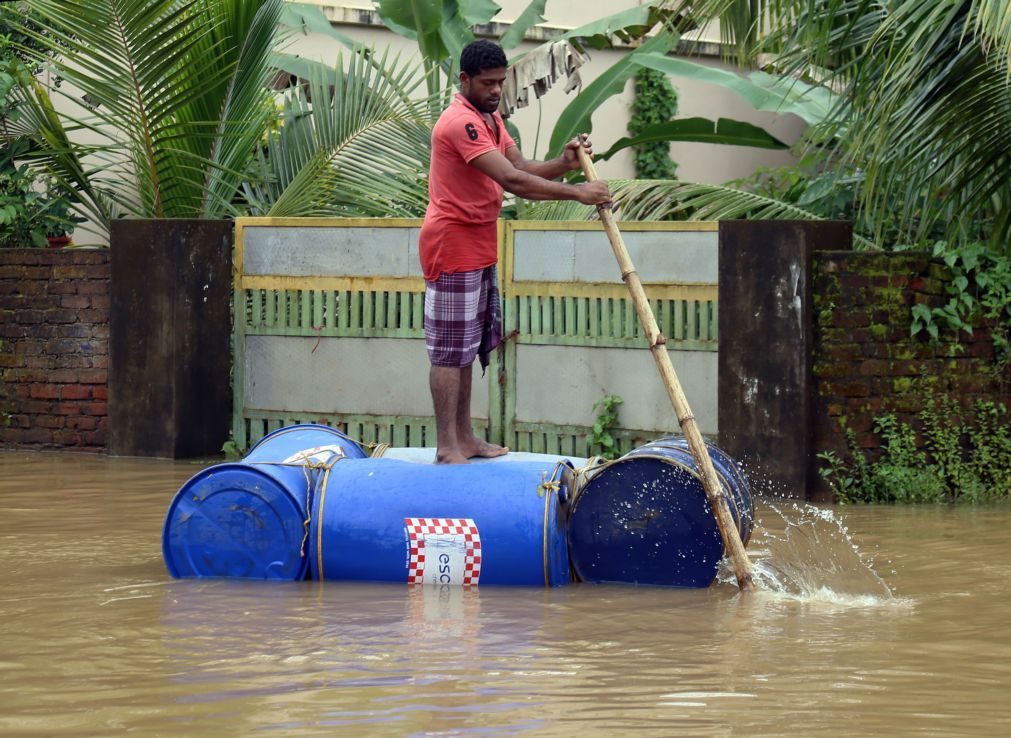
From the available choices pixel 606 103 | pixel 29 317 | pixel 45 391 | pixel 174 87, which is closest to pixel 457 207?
pixel 174 87

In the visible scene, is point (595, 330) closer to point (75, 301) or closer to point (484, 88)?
point (484, 88)

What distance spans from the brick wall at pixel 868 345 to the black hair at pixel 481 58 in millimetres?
2994

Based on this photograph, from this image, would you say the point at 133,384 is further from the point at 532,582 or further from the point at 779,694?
the point at 779,694

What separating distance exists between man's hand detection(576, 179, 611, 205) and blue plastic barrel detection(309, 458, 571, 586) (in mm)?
1119

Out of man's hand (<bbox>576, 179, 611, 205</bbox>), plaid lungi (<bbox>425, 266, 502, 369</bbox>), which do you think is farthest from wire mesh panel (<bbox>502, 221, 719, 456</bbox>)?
man's hand (<bbox>576, 179, 611, 205</bbox>)

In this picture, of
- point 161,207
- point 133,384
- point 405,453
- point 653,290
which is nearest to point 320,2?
point 161,207

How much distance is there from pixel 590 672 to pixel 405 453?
2.31m

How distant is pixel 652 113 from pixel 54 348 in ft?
31.2

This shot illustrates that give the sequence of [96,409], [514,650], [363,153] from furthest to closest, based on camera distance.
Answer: [363,153]
[96,409]
[514,650]

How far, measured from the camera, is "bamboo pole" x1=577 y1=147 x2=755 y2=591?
5.79m

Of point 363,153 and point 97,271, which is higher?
point 363,153

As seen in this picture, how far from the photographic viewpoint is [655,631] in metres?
5.15

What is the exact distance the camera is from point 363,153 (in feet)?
36.9

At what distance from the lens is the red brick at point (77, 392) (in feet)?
34.9
